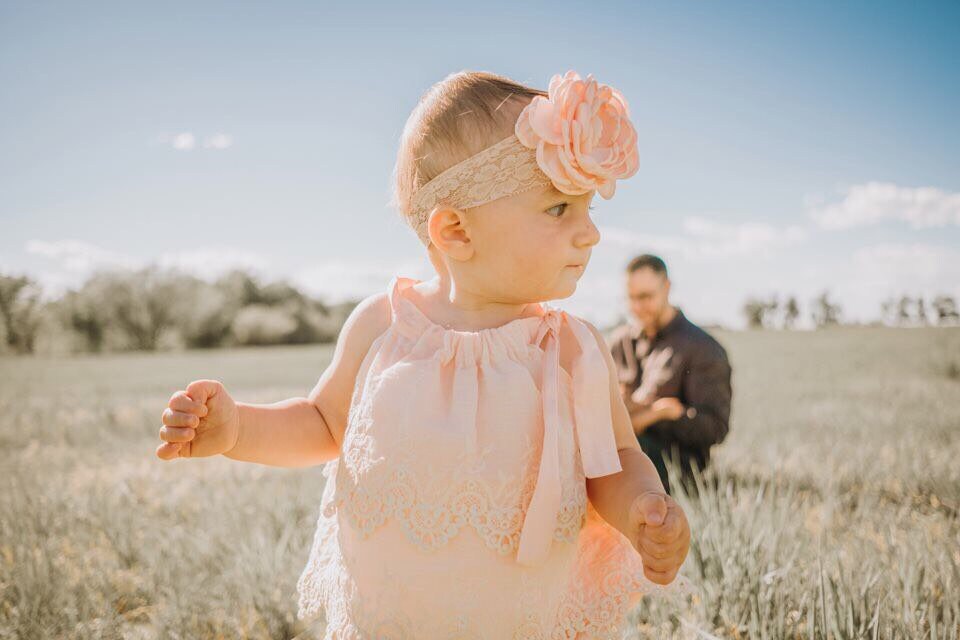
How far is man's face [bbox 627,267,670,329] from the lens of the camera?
4977 millimetres

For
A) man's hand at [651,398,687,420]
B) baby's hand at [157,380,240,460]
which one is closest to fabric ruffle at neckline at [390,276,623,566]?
baby's hand at [157,380,240,460]

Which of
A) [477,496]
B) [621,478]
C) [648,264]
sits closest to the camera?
[477,496]

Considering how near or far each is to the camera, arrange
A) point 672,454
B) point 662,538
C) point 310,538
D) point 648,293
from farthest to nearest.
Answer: point 648,293, point 672,454, point 310,538, point 662,538

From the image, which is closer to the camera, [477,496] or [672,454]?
[477,496]

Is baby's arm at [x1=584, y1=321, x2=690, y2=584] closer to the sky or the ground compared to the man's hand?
closer to the sky

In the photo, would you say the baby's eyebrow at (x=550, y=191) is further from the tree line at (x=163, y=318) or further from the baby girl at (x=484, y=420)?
the tree line at (x=163, y=318)

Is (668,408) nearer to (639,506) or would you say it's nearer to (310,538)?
(310,538)

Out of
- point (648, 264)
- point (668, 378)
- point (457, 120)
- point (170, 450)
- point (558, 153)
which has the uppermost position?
point (457, 120)

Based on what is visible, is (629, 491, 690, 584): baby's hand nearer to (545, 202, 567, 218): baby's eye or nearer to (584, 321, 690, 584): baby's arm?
(584, 321, 690, 584): baby's arm

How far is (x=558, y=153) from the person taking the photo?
1.48m

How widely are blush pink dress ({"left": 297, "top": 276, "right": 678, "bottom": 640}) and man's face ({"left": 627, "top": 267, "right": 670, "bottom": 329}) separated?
11.5ft

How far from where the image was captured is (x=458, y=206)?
1575 mm

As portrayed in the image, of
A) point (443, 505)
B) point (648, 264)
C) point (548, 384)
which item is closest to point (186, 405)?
point (443, 505)

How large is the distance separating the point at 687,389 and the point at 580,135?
372 cm
